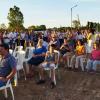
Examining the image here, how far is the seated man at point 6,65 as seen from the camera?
7.56 meters

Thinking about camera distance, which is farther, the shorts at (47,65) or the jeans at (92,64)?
the jeans at (92,64)

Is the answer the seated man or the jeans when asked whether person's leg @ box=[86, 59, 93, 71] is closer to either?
the jeans

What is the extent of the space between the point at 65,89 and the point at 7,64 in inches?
100

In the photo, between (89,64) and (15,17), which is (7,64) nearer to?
(89,64)

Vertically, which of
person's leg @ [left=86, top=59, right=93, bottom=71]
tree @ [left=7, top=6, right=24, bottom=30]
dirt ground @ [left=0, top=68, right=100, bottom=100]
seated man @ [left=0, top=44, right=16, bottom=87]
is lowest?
dirt ground @ [left=0, top=68, right=100, bottom=100]

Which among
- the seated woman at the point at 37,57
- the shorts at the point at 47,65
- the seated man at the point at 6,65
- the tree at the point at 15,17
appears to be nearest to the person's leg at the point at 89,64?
the seated woman at the point at 37,57

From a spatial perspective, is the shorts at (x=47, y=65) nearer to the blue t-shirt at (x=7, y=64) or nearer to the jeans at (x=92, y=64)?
the jeans at (x=92, y=64)

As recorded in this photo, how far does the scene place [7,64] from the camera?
25.5 feet

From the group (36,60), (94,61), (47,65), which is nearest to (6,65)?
(47,65)

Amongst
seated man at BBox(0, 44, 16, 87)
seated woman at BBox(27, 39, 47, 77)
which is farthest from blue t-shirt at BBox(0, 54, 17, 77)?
seated woman at BBox(27, 39, 47, 77)

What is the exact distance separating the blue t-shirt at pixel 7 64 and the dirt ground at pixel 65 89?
1.11 meters

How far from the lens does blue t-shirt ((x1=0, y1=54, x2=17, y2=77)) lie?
7684 mm

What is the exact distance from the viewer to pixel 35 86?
33.2ft

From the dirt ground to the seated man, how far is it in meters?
1.10
